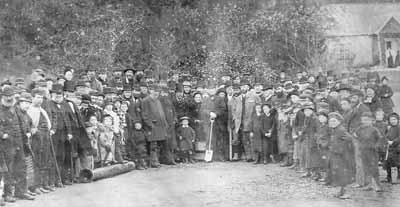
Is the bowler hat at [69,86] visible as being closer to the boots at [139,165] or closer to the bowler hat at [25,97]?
the bowler hat at [25,97]

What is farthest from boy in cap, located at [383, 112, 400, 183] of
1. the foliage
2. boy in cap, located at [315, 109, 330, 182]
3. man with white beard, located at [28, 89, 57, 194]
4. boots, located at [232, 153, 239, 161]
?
the foliage

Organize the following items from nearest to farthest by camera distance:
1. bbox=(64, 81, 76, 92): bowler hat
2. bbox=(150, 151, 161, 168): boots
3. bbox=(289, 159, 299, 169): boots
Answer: bbox=(64, 81, 76, 92): bowler hat < bbox=(289, 159, 299, 169): boots < bbox=(150, 151, 161, 168): boots

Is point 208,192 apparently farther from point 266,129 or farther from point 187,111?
point 187,111

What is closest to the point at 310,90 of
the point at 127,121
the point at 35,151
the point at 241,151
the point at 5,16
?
the point at 241,151

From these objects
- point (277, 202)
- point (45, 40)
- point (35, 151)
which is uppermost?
point (45, 40)

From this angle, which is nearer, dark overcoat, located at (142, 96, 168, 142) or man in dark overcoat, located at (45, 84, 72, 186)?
man in dark overcoat, located at (45, 84, 72, 186)

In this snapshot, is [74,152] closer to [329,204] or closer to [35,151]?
[35,151]

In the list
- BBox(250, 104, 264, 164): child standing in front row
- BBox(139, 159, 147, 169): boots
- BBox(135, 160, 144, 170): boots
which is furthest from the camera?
BBox(250, 104, 264, 164): child standing in front row

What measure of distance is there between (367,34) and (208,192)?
83.4ft

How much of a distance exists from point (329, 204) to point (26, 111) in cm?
489

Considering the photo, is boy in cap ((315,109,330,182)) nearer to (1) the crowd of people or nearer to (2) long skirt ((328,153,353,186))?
(1) the crowd of people

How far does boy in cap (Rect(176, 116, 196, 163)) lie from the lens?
15.0m

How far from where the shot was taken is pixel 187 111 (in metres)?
15.5

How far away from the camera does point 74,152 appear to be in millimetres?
11938
